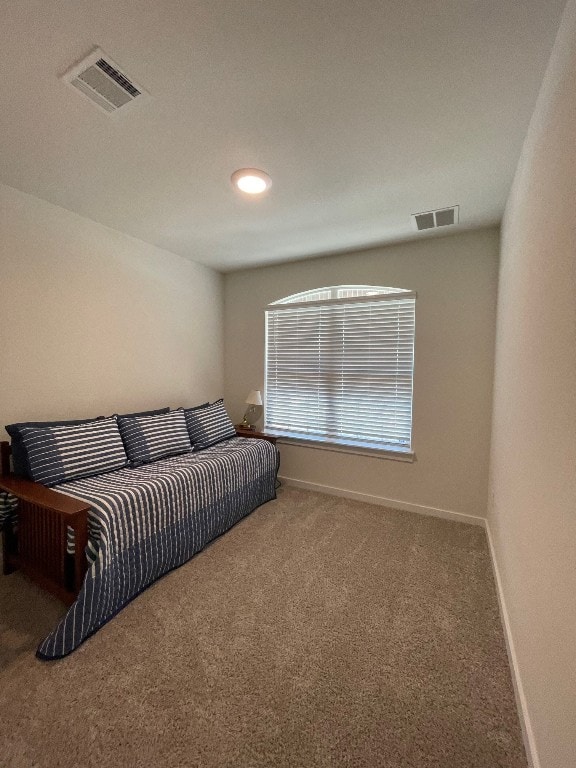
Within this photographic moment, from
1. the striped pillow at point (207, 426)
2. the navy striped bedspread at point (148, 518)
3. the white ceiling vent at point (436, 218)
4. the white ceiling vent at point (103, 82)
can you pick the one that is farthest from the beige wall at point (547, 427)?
the striped pillow at point (207, 426)

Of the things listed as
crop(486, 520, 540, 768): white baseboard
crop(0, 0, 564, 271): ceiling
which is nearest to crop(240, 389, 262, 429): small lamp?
crop(0, 0, 564, 271): ceiling

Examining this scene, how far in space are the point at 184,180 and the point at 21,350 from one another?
1.67m

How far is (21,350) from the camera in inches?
87.9

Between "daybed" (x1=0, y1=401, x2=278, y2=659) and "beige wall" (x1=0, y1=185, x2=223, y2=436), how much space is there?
0.41 metres

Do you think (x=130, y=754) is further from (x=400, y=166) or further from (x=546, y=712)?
(x=400, y=166)

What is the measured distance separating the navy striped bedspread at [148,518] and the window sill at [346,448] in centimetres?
77

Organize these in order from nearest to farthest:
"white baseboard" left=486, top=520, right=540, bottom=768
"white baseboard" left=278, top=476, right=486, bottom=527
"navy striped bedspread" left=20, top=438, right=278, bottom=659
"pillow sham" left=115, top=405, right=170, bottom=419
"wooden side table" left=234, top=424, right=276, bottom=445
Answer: "white baseboard" left=486, top=520, right=540, bottom=768
"navy striped bedspread" left=20, top=438, right=278, bottom=659
"pillow sham" left=115, top=405, right=170, bottom=419
"white baseboard" left=278, top=476, right=486, bottom=527
"wooden side table" left=234, top=424, right=276, bottom=445

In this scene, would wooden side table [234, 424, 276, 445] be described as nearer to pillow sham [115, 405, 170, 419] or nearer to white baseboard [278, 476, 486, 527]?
white baseboard [278, 476, 486, 527]

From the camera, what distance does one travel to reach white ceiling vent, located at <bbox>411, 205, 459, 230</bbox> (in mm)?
2352

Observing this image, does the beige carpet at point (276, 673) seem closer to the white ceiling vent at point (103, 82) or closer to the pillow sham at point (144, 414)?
the pillow sham at point (144, 414)

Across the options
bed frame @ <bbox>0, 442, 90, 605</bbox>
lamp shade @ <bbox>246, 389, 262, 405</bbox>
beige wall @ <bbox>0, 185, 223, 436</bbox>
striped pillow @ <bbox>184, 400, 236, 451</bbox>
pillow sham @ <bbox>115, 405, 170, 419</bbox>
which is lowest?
bed frame @ <bbox>0, 442, 90, 605</bbox>

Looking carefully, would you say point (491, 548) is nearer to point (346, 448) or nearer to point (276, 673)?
point (346, 448)

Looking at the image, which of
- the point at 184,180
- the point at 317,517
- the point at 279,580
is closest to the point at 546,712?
the point at 279,580

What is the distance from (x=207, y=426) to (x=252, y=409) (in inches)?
33.0
